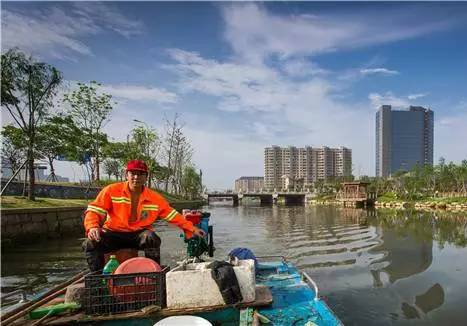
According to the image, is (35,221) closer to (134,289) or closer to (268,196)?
(134,289)

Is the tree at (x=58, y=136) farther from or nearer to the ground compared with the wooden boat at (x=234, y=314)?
farther from the ground

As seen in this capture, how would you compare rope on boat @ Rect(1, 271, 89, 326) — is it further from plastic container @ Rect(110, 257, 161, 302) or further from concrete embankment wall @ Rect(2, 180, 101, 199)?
concrete embankment wall @ Rect(2, 180, 101, 199)

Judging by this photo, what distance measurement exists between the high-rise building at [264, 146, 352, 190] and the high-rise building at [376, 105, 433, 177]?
43.7 meters

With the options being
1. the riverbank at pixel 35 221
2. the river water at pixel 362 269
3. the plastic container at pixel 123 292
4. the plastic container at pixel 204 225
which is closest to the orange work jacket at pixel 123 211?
the plastic container at pixel 123 292

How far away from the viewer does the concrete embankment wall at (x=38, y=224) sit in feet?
40.0

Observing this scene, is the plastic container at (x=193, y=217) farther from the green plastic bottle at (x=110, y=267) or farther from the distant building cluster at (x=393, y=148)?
the distant building cluster at (x=393, y=148)

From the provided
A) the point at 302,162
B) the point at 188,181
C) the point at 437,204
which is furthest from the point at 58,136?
the point at 302,162

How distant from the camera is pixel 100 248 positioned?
12.5ft

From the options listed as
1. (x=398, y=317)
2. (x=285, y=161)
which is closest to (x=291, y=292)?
(x=398, y=317)

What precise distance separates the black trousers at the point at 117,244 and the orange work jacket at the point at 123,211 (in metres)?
0.08

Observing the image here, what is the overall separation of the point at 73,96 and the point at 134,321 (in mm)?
24003

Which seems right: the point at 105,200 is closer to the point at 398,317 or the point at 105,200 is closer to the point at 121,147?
the point at 398,317

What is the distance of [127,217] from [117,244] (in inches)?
13.3

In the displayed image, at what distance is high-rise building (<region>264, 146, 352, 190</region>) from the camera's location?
5906 inches
